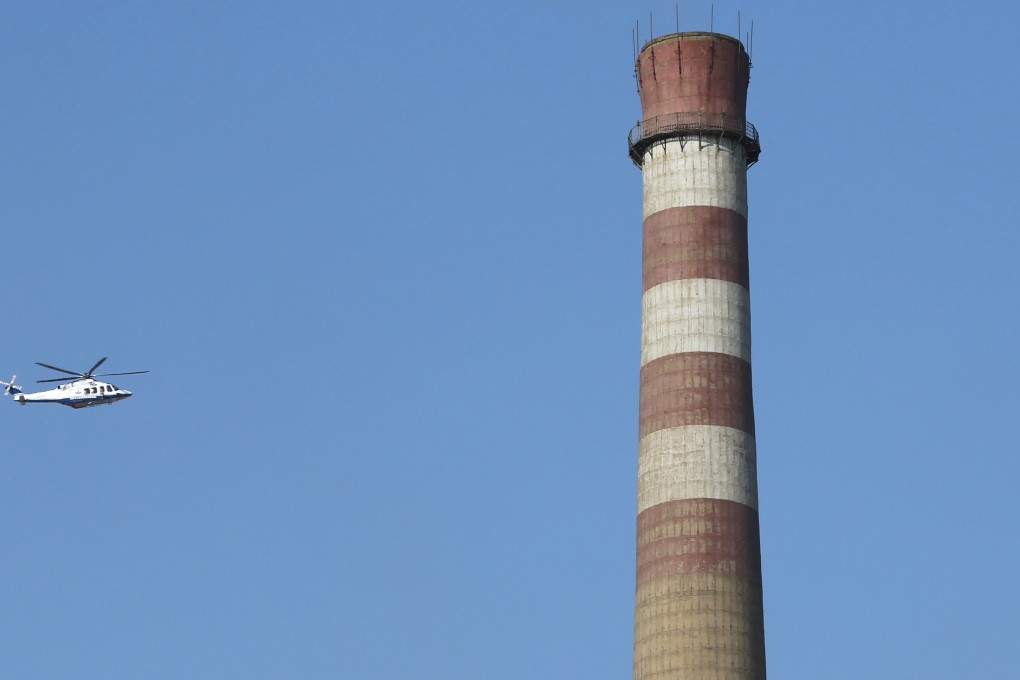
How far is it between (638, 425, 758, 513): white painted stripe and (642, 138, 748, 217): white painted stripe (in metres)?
8.99

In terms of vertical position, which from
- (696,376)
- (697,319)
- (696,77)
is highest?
(696,77)

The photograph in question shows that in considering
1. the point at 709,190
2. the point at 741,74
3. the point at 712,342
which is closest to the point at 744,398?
the point at 712,342

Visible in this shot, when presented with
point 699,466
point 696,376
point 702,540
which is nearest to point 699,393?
point 696,376

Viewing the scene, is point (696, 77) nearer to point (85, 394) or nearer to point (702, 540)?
point (702, 540)

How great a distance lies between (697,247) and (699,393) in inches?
223

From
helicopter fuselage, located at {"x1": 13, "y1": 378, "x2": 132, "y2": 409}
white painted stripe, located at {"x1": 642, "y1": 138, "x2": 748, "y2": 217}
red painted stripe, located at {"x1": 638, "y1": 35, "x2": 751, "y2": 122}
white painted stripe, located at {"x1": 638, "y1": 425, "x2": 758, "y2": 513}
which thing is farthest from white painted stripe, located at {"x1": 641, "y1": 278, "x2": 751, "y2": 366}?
helicopter fuselage, located at {"x1": 13, "y1": 378, "x2": 132, "y2": 409}

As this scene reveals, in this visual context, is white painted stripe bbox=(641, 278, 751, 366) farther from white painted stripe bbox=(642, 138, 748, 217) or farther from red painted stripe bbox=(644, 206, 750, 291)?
white painted stripe bbox=(642, 138, 748, 217)

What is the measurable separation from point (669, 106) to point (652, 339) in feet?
31.0

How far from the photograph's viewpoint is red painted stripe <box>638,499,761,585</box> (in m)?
63.7

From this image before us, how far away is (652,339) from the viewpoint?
67.6 metres

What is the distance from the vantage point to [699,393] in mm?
65812

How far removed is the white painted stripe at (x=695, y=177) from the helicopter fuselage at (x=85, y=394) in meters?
30.4

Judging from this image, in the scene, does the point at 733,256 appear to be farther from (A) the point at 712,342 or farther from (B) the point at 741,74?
(B) the point at 741,74

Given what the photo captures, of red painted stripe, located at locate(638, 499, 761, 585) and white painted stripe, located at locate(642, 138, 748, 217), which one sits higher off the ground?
white painted stripe, located at locate(642, 138, 748, 217)
